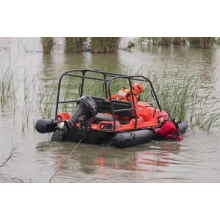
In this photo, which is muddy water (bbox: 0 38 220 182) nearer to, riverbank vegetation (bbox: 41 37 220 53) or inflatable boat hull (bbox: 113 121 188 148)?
inflatable boat hull (bbox: 113 121 188 148)

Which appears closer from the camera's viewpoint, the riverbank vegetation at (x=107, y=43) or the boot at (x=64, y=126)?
the boot at (x=64, y=126)

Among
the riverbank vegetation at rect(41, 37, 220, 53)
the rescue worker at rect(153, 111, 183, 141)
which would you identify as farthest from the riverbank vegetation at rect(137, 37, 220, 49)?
the rescue worker at rect(153, 111, 183, 141)

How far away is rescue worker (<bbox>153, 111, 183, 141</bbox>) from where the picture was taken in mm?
11062

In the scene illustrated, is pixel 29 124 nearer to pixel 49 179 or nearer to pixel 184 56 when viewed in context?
pixel 49 179

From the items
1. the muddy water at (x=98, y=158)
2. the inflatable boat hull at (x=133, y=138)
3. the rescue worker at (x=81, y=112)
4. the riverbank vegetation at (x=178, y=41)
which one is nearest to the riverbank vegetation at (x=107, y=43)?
the riverbank vegetation at (x=178, y=41)

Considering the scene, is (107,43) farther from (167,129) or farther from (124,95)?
(167,129)

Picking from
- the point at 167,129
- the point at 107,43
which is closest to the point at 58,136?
the point at 167,129

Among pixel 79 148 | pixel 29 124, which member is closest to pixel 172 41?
pixel 29 124

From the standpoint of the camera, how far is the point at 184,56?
22.8m

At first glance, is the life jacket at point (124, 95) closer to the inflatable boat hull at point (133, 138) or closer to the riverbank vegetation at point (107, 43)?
the inflatable boat hull at point (133, 138)

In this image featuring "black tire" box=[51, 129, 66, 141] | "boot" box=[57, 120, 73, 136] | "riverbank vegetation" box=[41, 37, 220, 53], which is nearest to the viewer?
"boot" box=[57, 120, 73, 136]

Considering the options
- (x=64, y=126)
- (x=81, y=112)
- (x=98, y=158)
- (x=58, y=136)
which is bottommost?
(x=98, y=158)

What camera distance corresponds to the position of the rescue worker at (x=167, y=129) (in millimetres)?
11062

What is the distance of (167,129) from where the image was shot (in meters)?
11.1
